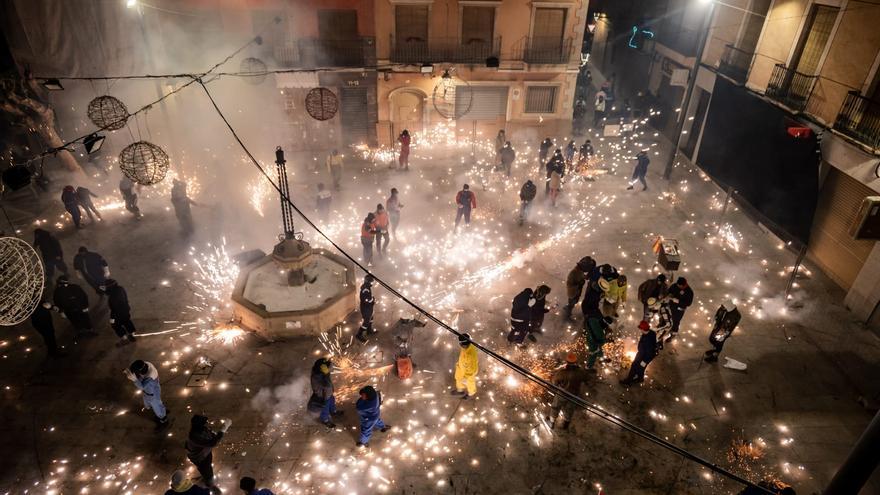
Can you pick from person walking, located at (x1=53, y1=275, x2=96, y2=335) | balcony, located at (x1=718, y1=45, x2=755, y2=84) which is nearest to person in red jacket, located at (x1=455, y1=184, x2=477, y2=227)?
person walking, located at (x1=53, y1=275, x2=96, y2=335)

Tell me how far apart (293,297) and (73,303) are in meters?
4.27

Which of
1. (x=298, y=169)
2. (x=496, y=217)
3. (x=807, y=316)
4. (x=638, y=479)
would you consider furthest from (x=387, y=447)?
(x=298, y=169)

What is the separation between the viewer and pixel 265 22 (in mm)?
17656

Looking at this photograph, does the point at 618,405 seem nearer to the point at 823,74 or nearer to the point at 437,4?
the point at 823,74

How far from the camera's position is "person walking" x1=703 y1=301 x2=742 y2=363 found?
9391mm

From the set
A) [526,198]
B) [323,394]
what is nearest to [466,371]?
[323,394]

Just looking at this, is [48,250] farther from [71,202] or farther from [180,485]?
[180,485]

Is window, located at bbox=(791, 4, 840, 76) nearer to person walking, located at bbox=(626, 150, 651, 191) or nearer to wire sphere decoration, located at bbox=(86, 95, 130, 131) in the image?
person walking, located at bbox=(626, 150, 651, 191)

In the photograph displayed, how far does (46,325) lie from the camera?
372 inches

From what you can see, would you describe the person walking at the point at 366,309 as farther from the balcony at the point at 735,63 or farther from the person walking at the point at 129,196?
the balcony at the point at 735,63

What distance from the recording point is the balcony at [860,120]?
11.0 metres

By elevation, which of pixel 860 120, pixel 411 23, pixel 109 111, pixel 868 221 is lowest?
pixel 868 221

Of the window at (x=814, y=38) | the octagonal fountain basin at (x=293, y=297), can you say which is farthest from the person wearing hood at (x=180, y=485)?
the window at (x=814, y=38)

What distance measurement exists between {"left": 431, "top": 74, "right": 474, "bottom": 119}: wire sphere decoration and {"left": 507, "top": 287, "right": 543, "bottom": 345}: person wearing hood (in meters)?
11.8
